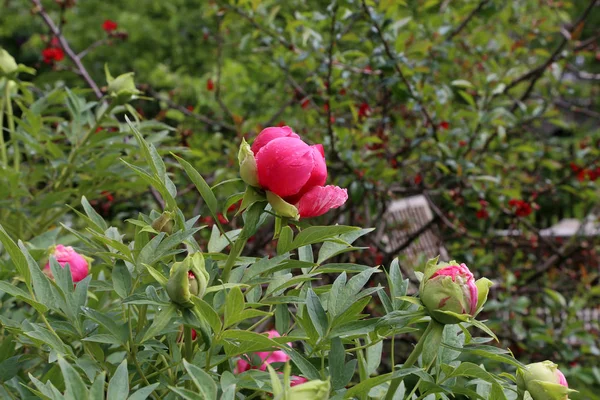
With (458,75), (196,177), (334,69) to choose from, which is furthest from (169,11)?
(196,177)

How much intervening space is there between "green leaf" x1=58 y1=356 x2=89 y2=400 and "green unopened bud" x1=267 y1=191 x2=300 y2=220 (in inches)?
7.4

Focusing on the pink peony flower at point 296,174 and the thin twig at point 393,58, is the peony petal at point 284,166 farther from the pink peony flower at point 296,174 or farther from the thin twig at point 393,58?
the thin twig at point 393,58

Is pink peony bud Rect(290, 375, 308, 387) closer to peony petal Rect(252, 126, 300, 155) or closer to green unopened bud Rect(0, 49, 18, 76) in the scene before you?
peony petal Rect(252, 126, 300, 155)

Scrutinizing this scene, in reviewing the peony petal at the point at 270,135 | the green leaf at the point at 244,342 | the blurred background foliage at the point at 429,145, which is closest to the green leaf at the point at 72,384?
the green leaf at the point at 244,342

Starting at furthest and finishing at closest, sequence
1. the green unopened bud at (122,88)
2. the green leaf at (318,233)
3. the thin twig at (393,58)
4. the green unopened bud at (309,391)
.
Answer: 1. the thin twig at (393,58)
2. the green unopened bud at (122,88)
3. the green leaf at (318,233)
4. the green unopened bud at (309,391)

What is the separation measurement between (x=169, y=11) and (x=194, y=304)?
657 cm

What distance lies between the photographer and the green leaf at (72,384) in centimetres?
40

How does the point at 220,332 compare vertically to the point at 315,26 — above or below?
above

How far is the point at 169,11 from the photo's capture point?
21.5ft

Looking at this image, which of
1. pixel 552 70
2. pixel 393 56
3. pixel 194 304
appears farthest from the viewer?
pixel 552 70

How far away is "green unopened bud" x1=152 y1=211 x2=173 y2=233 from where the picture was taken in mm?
540

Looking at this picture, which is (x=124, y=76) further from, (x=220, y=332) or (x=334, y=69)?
(x=334, y=69)

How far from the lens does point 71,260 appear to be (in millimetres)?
688

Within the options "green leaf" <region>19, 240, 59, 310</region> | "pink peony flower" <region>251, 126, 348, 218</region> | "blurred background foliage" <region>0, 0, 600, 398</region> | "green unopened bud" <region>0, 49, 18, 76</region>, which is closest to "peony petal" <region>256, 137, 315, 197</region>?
"pink peony flower" <region>251, 126, 348, 218</region>
